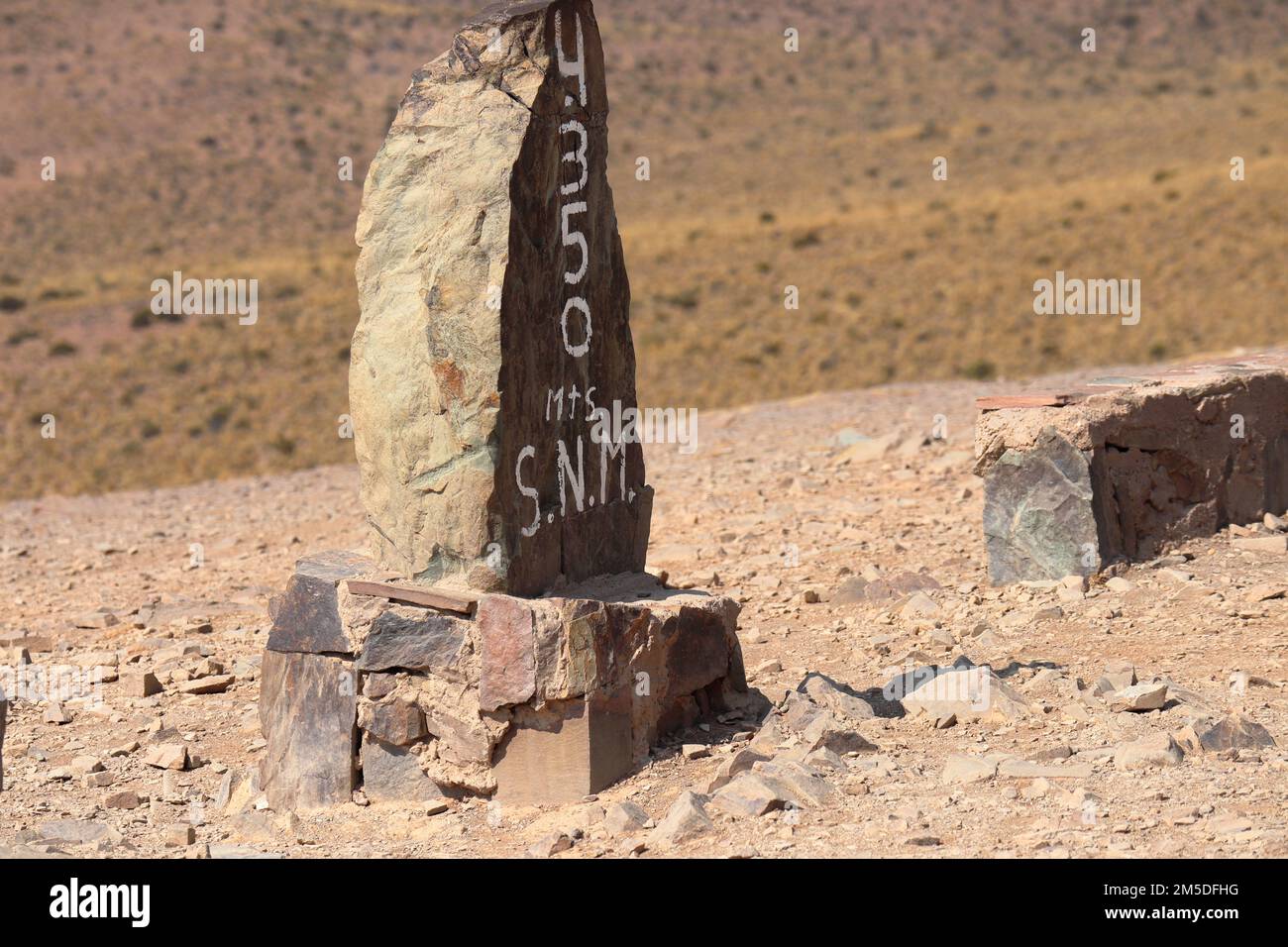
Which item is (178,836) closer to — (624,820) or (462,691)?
(462,691)

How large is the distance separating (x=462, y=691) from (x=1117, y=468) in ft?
13.4

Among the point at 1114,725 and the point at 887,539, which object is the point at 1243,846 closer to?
the point at 1114,725

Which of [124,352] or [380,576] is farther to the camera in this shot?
[124,352]

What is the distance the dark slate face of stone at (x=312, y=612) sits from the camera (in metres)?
5.73

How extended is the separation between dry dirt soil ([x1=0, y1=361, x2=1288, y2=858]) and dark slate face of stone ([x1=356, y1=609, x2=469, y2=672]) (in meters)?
0.56

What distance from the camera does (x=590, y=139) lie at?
6180 mm

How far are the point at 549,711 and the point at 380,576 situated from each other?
887mm

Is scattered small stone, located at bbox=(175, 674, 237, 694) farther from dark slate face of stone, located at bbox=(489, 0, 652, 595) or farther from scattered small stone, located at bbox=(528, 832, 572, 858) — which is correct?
scattered small stone, located at bbox=(528, 832, 572, 858)

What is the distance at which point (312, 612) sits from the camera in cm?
577

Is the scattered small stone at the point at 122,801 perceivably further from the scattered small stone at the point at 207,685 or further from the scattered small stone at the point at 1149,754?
the scattered small stone at the point at 1149,754

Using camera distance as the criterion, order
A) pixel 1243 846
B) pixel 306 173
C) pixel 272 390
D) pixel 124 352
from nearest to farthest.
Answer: pixel 1243 846 < pixel 272 390 < pixel 124 352 < pixel 306 173

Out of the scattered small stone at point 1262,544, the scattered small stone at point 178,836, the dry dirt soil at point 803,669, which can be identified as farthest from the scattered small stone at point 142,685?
the scattered small stone at point 1262,544

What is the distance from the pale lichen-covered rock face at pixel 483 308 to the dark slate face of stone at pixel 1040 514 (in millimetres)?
2883

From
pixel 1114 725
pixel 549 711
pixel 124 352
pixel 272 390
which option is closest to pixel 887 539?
pixel 1114 725
